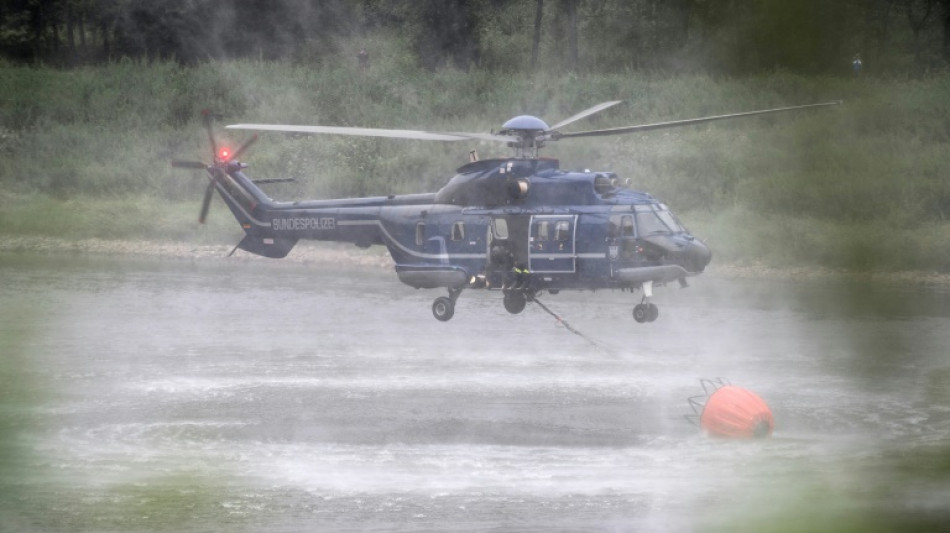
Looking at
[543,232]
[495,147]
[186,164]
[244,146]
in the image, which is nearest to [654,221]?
→ [543,232]

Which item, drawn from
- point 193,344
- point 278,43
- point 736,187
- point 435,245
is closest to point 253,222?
point 435,245

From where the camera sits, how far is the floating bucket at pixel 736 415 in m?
23.1

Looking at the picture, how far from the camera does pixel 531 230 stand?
68.8 feet

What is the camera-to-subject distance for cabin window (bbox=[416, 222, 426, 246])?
21781 mm

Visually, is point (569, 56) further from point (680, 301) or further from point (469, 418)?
point (469, 418)

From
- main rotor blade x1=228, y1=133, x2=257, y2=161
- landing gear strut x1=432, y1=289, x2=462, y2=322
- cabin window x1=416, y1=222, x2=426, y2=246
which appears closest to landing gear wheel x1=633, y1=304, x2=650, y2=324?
landing gear strut x1=432, y1=289, x2=462, y2=322

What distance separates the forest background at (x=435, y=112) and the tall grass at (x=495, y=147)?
51 millimetres

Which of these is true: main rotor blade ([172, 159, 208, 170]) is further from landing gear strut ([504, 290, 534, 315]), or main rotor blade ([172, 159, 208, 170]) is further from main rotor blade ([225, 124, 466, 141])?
landing gear strut ([504, 290, 534, 315])

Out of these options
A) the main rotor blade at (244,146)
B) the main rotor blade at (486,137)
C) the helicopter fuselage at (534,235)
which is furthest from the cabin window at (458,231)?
the main rotor blade at (244,146)

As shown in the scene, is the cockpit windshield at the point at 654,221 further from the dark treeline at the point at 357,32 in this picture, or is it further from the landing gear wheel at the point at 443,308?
the dark treeline at the point at 357,32

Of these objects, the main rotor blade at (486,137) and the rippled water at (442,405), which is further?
the rippled water at (442,405)

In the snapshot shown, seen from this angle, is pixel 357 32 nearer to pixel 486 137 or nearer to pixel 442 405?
pixel 442 405

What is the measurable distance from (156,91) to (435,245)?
19.7 metres

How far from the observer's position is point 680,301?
37.5 meters
